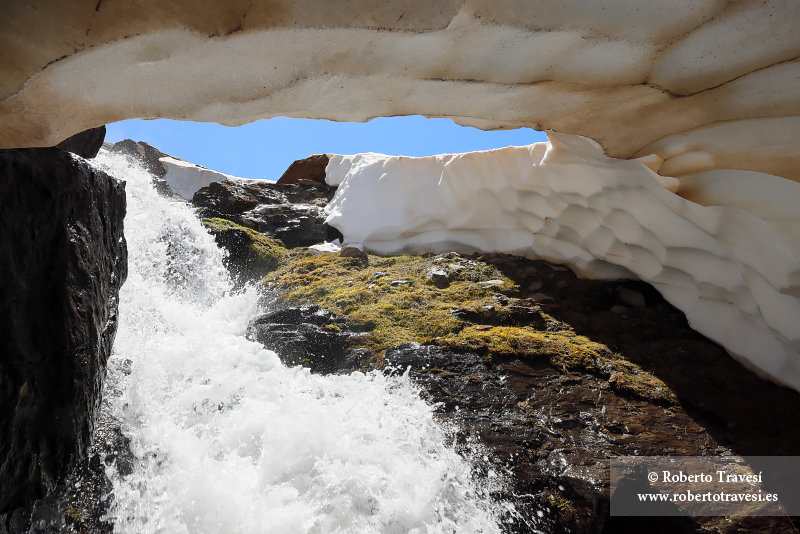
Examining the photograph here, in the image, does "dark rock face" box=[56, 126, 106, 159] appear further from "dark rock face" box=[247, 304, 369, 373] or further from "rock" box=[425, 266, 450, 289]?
"rock" box=[425, 266, 450, 289]

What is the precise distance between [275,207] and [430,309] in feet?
15.3

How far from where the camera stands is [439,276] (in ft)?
17.7

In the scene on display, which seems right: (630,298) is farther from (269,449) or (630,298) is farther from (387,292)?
(269,449)

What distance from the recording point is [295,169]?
10.0 metres

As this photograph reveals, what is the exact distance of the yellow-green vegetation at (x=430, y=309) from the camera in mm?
3668

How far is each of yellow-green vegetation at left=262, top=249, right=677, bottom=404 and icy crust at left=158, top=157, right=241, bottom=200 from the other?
7080mm

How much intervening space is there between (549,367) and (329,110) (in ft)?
8.61

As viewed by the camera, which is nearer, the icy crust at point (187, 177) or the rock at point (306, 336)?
the rock at point (306, 336)

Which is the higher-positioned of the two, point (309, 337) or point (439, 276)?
point (439, 276)

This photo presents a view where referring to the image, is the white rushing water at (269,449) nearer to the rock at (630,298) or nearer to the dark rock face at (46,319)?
the dark rock face at (46,319)

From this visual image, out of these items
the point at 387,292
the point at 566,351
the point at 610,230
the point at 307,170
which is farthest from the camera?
the point at 307,170

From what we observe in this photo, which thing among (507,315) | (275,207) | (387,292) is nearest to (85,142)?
(387,292)

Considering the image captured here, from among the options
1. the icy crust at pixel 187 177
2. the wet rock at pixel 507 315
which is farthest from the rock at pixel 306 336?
the icy crust at pixel 187 177

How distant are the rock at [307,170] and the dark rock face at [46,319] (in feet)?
23.9
